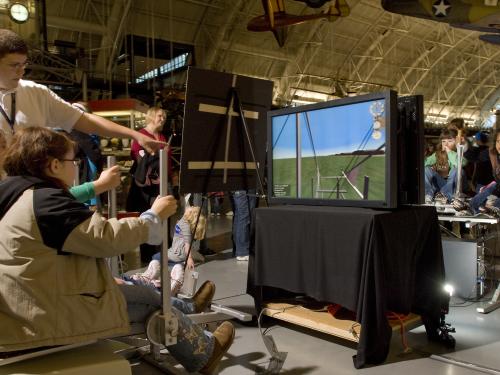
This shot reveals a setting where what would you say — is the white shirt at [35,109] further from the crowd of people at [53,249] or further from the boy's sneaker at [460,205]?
the boy's sneaker at [460,205]

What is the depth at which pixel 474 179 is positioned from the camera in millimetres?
4707

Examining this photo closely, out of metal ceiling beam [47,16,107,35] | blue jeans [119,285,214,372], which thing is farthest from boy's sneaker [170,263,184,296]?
metal ceiling beam [47,16,107,35]

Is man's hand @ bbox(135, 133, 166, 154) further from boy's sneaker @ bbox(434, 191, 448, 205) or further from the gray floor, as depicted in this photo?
boy's sneaker @ bbox(434, 191, 448, 205)

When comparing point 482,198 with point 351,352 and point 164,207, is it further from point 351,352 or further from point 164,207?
point 164,207

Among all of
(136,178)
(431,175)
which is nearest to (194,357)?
(136,178)

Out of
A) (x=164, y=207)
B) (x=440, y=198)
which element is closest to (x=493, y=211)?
(x=440, y=198)

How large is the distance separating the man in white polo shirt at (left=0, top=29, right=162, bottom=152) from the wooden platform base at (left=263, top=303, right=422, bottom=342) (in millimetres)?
1298

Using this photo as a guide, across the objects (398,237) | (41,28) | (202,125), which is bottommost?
(398,237)

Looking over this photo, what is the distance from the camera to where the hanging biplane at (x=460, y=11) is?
6.38 meters

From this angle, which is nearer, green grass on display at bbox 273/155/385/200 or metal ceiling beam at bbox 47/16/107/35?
green grass on display at bbox 273/155/385/200

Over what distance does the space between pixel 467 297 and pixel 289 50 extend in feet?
49.7

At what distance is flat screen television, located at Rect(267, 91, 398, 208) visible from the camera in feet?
8.12

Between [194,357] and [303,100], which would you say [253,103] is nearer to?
[194,357]

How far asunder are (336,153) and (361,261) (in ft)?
2.14
